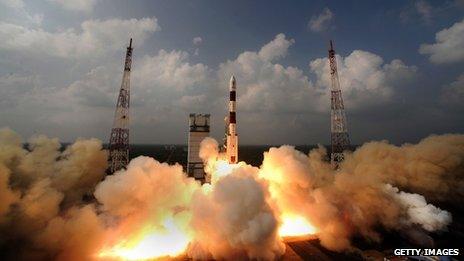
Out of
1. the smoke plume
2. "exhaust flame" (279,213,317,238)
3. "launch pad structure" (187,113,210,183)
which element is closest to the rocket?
the smoke plume

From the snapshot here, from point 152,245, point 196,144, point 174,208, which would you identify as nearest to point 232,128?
point 174,208

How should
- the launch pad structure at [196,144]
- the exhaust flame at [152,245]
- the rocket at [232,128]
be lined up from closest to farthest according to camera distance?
the exhaust flame at [152,245]
the rocket at [232,128]
the launch pad structure at [196,144]

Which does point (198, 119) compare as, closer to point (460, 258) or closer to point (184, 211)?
point (184, 211)

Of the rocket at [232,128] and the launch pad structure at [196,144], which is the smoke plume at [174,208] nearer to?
the rocket at [232,128]

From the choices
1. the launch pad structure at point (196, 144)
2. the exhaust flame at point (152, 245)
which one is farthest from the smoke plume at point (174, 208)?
the launch pad structure at point (196, 144)

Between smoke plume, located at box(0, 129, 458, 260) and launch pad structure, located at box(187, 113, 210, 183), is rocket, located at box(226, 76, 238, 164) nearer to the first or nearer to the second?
smoke plume, located at box(0, 129, 458, 260)

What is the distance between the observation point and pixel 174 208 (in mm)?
43969

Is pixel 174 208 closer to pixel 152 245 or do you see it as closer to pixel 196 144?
pixel 152 245

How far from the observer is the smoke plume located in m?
33.0

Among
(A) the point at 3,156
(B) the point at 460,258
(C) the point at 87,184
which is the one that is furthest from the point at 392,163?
(A) the point at 3,156

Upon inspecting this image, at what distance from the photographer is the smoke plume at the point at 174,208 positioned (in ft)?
108

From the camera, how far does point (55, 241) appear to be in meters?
33.3

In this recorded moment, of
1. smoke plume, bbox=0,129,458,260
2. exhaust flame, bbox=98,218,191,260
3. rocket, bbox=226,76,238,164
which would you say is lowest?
exhaust flame, bbox=98,218,191,260

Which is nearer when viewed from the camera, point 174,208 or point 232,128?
point 174,208
